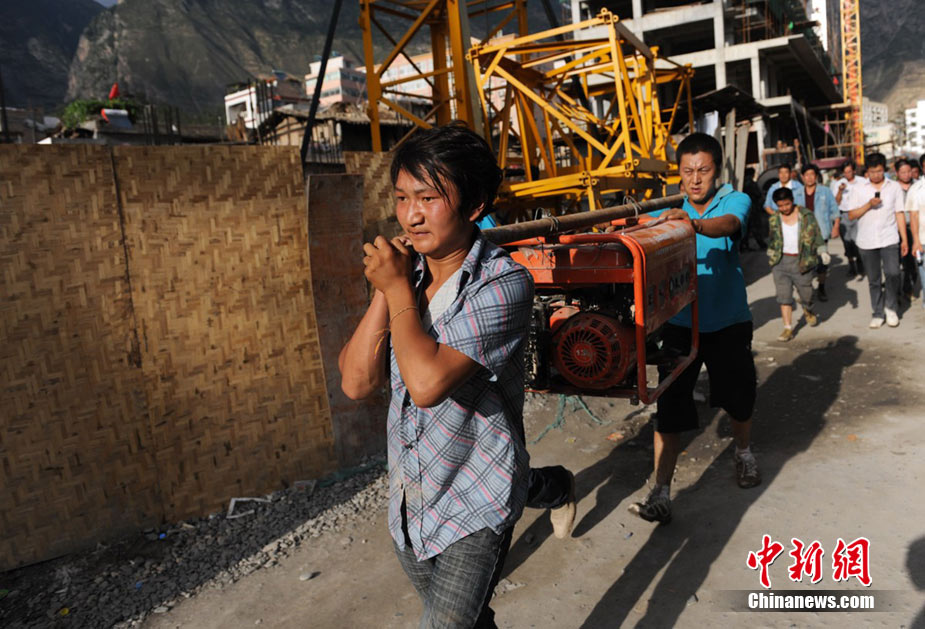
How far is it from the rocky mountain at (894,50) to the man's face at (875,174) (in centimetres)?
11499

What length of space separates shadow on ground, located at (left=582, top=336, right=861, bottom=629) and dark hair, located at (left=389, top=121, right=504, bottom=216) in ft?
6.84

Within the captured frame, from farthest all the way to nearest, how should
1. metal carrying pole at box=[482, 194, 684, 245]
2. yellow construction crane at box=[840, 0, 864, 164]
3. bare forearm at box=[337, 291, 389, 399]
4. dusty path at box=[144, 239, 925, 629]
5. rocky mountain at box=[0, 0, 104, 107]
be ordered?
rocky mountain at box=[0, 0, 104, 107] → yellow construction crane at box=[840, 0, 864, 164] → dusty path at box=[144, 239, 925, 629] → metal carrying pole at box=[482, 194, 684, 245] → bare forearm at box=[337, 291, 389, 399]

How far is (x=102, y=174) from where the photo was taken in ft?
12.0

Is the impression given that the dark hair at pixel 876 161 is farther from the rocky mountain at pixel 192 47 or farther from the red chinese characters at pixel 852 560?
the rocky mountain at pixel 192 47

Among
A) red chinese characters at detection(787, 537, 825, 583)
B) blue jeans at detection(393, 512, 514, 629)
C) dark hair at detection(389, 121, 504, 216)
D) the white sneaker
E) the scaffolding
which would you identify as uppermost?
the scaffolding

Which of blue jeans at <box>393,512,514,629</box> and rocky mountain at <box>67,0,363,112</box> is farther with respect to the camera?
rocky mountain at <box>67,0,363,112</box>

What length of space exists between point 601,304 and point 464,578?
5.38 ft

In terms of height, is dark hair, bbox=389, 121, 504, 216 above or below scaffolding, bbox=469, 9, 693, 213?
below

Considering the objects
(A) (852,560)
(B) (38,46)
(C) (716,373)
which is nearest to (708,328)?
(C) (716,373)

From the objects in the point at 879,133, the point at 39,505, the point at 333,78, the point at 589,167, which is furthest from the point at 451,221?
the point at 879,133

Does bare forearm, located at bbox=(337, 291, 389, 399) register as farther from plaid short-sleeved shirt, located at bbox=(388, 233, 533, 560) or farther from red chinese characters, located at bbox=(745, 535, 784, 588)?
red chinese characters, located at bbox=(745, 535, 784, 588)

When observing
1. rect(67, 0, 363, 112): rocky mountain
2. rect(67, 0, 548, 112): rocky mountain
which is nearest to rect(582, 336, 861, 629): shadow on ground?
rect(67, 0, 548, 112): rocky mountain

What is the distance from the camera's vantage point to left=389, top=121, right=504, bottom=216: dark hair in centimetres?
156

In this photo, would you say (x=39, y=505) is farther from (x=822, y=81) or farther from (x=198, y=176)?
(x=822, y=81)
